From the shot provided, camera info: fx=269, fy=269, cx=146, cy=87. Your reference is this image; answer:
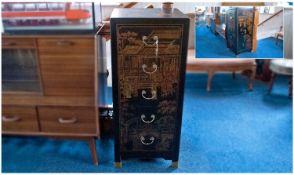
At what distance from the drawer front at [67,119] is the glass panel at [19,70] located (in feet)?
0.35

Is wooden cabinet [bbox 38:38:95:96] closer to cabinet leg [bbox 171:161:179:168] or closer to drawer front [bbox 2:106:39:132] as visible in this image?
drawer front [bbox 2:106:39:132]

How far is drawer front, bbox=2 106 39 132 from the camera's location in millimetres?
964

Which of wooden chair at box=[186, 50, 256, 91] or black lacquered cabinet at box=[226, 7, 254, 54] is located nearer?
black lacquered cabinet at box=[226, 7, 254, 54]

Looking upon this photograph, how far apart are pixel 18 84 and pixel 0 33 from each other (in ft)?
0.67

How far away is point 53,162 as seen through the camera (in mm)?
1245

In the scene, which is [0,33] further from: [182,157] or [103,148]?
[182,157]

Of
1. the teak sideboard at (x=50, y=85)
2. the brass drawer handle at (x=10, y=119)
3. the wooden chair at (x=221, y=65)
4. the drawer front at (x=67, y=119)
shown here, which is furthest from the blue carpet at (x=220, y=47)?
the wooden chair at (x=221, y=65)

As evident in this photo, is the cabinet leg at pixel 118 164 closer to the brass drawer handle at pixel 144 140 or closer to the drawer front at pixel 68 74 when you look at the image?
the brass drawer handle at pixel 144 140

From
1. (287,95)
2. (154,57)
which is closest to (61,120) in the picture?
(154,57)

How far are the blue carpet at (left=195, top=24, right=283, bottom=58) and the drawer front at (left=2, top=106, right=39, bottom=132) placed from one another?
663 mm

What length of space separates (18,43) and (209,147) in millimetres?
1004

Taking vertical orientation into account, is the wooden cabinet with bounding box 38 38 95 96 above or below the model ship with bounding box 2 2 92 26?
below

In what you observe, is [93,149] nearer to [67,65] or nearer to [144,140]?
[144,140]

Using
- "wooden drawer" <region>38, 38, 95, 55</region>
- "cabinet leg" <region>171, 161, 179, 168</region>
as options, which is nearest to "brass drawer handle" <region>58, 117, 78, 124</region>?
"wooden drawer" <region>38, 38, 95, 55</region>
